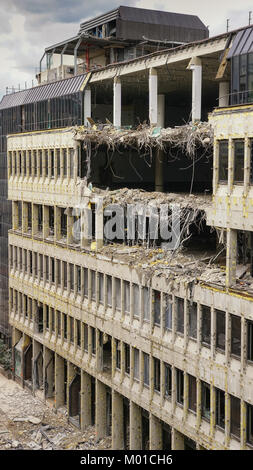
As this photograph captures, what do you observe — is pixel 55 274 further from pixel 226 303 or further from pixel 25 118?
pixel 226 303

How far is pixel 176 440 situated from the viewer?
109ft

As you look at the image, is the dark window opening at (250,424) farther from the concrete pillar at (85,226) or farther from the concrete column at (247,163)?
the concrete pillar at (85,226)

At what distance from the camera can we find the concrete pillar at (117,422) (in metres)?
39.2

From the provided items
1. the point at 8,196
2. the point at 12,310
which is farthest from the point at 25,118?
the point at 12,310

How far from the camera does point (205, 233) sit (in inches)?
1811

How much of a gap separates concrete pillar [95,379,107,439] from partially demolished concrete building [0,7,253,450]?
0.08 meters

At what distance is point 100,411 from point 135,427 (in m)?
4.86


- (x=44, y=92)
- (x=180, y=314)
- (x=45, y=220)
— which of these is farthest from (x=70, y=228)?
(x=180, y=314)

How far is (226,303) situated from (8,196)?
33.3 m

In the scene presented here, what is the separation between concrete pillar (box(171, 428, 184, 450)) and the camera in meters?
33.1

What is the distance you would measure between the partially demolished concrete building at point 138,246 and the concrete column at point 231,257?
7 cm

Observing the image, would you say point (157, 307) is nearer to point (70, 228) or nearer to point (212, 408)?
point (212, 408)

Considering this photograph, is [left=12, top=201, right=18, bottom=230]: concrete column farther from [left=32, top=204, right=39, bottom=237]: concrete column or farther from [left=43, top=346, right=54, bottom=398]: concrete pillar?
[left=43, top=346, right=54, bottom=398]: concrete pillar

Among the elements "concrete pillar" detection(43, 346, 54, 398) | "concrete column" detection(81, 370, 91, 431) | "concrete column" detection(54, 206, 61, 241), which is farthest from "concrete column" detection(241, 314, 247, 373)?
"concrete pillar" detection(43, 346, 54, 398)
